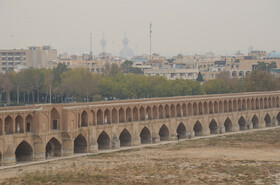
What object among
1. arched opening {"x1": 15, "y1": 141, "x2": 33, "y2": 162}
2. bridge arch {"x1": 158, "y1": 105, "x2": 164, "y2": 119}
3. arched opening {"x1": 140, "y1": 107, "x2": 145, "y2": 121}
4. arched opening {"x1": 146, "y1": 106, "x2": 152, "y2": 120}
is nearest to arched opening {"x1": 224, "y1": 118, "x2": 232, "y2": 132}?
bridge arch {"x1": 158, "y1": 105, "x2": 164, "y2": 119}

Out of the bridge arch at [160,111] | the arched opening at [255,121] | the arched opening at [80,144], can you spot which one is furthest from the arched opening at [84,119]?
the arched opening at [255,121]

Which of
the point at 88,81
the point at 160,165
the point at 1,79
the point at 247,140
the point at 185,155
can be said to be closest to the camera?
the point at 160,165

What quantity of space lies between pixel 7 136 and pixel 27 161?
3.95 metres

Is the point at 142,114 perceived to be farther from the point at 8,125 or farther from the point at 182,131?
the point at 8,125

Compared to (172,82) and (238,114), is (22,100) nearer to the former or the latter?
(172,82)

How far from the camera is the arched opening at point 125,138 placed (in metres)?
78.6

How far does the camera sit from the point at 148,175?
194 feet

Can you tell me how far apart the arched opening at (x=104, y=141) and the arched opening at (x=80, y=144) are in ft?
9.63

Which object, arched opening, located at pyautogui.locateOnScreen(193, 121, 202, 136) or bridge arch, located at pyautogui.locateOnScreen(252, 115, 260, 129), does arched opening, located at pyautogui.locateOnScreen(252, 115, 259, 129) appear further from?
arched opening, located at pyautogui.locateOnScreen(193, 121, 202, 136)

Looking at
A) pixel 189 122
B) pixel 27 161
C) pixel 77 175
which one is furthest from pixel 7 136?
pixel 189 122

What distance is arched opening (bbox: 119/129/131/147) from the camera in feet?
258

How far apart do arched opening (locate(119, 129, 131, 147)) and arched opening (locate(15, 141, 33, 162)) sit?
13654mm

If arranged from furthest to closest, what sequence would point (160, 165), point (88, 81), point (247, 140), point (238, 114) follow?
point (88, 81) → point (238, 114) → point (247, 140) → point (160, 165)

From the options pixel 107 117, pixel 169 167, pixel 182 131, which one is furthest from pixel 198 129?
pixel 169 167
